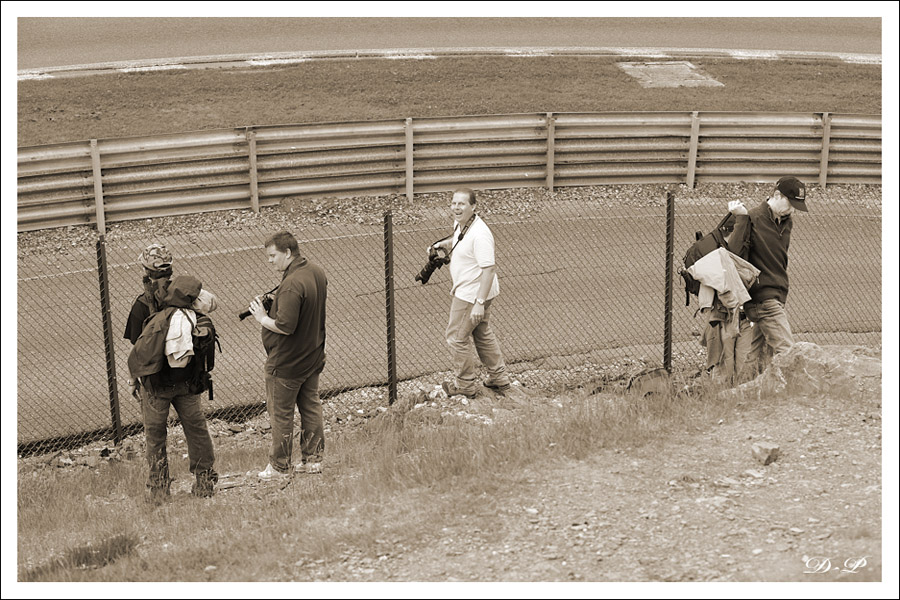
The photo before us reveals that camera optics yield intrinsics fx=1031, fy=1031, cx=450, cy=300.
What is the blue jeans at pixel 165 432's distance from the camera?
774 cm

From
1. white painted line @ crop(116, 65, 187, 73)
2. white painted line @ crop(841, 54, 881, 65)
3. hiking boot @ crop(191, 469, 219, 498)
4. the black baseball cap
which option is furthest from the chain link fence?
white painted line @ crop(841, 54, 881, 65)

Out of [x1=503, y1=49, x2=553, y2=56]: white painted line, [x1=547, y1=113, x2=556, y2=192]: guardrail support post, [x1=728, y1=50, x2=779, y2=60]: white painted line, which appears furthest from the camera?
[x1=728, y1=50, x2=779, y2=60]: white painted line

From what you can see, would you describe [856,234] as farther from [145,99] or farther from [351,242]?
[145,99]

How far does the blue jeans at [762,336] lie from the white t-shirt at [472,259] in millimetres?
2267

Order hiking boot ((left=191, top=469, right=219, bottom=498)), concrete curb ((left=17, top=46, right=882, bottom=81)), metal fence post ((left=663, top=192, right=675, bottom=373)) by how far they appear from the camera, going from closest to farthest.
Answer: hiking boot ((left=191, top=469, right=219, bottom=498))
metal fence post ((left=663, top=192, right=675, bottom=373))
concrete curb ((left=17, top=46, right=882, bottom=81))

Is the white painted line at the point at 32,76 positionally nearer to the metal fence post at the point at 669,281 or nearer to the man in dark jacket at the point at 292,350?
the man in dark jacket at the point at 292,350

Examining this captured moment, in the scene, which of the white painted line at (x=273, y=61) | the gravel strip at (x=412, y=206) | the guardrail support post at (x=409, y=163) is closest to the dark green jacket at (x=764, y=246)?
the gravel strip at (x=412, y=206)

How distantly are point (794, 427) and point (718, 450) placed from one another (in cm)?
70

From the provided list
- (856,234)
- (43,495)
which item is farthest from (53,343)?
(856,234)

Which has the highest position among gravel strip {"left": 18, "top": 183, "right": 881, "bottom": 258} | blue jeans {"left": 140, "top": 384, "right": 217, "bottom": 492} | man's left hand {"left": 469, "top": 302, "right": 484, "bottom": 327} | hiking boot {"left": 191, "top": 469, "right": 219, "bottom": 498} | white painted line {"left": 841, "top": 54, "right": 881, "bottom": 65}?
white painted line {"left": 841, "top": 54, "right": 881, "bottom": 65}

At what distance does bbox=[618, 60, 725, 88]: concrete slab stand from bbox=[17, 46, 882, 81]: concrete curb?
528 mm

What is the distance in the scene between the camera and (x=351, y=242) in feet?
46.6

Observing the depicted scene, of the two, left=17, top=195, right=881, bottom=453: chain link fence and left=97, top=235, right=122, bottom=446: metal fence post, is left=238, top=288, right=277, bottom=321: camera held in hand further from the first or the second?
left=97, top=235, right=122, bottom=446: metal fence post

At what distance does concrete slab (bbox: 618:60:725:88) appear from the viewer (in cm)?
2019
